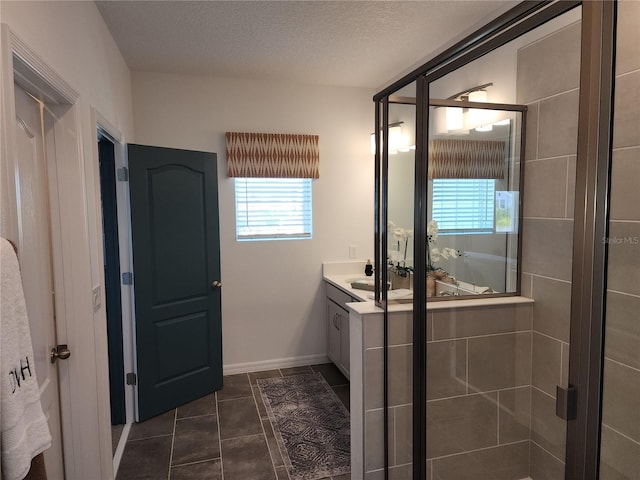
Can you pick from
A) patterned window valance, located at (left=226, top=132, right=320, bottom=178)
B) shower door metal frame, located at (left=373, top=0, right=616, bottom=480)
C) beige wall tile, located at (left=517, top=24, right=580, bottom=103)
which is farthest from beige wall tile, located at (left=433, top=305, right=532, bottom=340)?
patterned window valance, located at (left=226, top=132, right=320, bottom=178)

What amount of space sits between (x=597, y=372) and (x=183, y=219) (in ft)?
9.39

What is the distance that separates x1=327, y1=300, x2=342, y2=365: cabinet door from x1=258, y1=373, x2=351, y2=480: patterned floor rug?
0.24m

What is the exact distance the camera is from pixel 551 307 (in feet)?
5.39

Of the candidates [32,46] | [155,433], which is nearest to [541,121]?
[32,46]

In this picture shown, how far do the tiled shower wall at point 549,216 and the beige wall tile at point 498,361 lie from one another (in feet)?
0.36

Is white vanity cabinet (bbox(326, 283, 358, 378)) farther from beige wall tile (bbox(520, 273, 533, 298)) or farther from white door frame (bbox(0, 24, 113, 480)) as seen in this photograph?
white door frame (bbox(0, 24, 113, 480))

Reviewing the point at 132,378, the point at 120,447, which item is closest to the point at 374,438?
the point at 120,447

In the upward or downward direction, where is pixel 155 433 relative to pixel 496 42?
downward

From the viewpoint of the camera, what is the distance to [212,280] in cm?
351

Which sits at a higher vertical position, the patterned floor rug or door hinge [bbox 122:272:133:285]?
door hinge [bbox 122:272:133:285]

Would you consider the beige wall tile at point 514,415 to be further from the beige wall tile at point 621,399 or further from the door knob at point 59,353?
the door knob at point 59,353

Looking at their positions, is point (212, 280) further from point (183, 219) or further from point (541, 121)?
point (541, 121)

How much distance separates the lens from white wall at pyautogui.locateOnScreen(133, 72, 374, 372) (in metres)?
3.70

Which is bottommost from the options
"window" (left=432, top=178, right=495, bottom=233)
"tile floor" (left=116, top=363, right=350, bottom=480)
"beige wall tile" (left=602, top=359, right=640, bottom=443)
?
"tile floor" (left=116, top=363, right=350, bottom=480)
